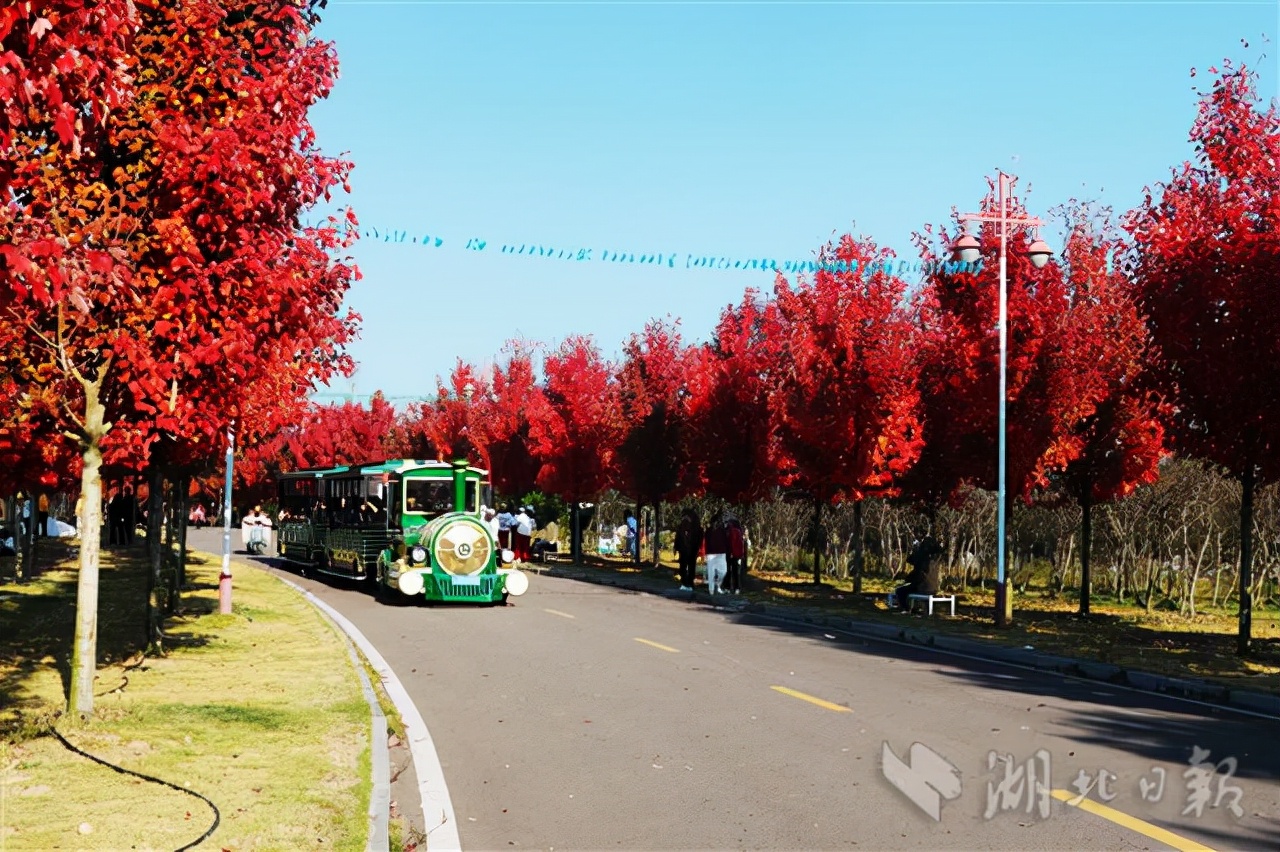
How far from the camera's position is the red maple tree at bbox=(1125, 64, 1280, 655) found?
59.2ft

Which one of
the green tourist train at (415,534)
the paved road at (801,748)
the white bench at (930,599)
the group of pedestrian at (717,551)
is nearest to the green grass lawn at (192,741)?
the paved road at (801,748)

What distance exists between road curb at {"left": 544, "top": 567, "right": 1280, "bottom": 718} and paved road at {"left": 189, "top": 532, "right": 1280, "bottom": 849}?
65 cm

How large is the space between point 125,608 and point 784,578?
64.9 feet

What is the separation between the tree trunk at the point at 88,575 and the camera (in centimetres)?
1104

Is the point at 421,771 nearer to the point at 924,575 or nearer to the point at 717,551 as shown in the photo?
the point at 924,575

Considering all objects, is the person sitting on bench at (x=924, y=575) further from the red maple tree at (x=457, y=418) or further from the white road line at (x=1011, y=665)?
the red maple tree at (x=457, y=418)

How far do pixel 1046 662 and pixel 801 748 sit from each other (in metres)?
7.65

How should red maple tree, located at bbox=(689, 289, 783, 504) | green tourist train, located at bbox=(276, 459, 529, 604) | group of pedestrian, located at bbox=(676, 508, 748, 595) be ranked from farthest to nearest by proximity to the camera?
red maple tree, located at bbox=(689, 289, 783, 504)
group of pedestrian, located at bbox=(676, 508, 748, 595)
green tourist train, located at bbox=(276, 459, 529, 604)

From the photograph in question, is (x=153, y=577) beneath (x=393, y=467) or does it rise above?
beneath

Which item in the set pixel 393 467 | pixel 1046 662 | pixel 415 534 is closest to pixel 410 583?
pixel 415 534

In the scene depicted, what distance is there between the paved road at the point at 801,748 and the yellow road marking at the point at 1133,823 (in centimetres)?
2

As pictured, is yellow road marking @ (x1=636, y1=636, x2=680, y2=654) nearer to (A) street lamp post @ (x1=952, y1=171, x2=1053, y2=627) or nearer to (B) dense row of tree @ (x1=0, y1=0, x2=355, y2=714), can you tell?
(A) street lamp post @ (x1=952, y1=171, x2=1053, y2=627)

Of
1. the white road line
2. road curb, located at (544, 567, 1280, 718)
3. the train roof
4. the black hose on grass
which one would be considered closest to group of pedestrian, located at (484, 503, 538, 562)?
the train roof

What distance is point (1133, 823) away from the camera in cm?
817
